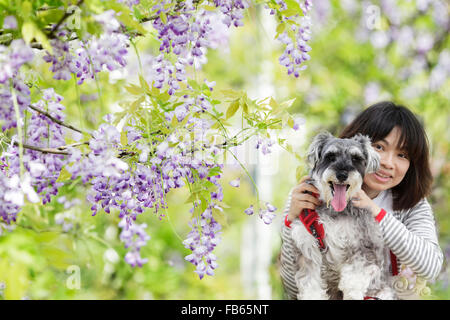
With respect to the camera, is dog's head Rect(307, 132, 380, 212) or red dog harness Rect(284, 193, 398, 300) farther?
red dog harness Rect(284, 193, 398, 300)

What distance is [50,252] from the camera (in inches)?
61.4

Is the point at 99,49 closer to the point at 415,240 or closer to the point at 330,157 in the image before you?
the point at 330,157

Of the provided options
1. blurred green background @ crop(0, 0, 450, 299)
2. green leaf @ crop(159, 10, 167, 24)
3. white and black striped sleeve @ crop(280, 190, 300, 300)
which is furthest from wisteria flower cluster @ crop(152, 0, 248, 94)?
blurred green background @ crop(0, 0, 450, 299)

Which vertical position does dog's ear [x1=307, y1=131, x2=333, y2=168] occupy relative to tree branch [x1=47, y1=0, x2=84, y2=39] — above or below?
above

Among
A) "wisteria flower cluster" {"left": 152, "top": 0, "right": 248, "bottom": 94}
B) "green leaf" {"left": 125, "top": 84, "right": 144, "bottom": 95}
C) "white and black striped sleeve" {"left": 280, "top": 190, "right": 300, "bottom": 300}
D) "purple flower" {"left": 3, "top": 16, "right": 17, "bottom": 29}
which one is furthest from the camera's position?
"white and black striped sleeve" {"left": 280, "top": 190, "right": 300, "bottom": 300}

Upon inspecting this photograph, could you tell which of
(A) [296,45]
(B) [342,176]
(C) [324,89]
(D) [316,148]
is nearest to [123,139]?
(A) [296,45]

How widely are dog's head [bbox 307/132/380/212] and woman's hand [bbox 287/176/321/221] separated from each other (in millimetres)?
52

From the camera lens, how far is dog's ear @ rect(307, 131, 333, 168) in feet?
9.21

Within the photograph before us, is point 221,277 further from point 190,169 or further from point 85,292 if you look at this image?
point 190,169

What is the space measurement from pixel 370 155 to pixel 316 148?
0.29 m

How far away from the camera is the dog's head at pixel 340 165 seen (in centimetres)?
259

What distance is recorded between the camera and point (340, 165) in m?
2.63

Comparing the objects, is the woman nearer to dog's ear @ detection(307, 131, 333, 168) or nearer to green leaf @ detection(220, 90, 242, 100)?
dog's ear @ detection(307, 131, 333, 168)
